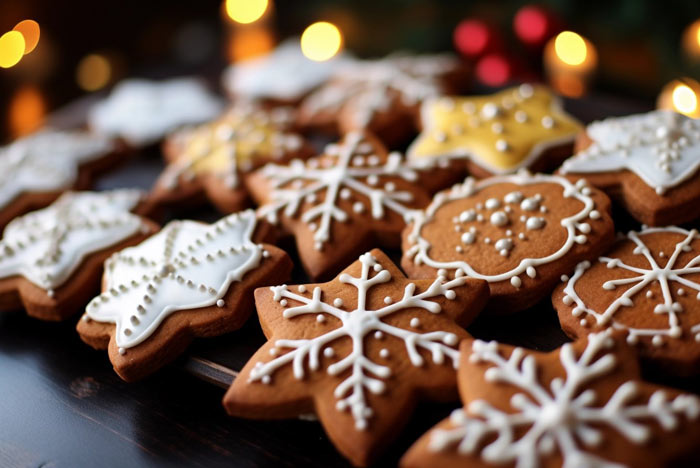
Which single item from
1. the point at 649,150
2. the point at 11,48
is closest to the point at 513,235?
the point at 649,150

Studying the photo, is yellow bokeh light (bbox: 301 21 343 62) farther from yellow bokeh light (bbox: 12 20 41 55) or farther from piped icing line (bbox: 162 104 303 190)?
yellow bokeh light (bbox: 12 20 41 55)

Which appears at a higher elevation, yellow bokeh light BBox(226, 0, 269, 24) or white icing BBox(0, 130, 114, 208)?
yellow bokeh light BBox(226, 0, 269, 24)

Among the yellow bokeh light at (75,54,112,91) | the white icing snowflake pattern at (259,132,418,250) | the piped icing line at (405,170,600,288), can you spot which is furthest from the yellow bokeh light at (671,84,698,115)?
the yellow bokeh light at (75,54,112,91)

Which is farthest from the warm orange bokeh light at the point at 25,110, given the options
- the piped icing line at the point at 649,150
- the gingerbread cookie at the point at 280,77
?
the piped icing line at the point at 649,150

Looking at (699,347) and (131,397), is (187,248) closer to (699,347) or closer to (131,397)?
(131,397)

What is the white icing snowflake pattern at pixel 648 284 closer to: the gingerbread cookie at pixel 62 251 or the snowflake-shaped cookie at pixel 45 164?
the gingerbread cookie at pixel 62 251

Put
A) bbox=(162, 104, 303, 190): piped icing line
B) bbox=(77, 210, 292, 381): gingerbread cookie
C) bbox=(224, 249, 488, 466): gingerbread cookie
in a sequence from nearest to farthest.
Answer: bbox=(224, 249, 488, 466): gingerbread cookie
bbox=(77, 210, 292, 381): gingerbread cookie
bbox=(162, 104, 303, 190): piped icing line

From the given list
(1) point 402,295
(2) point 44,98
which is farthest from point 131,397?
(2) point 44,98
